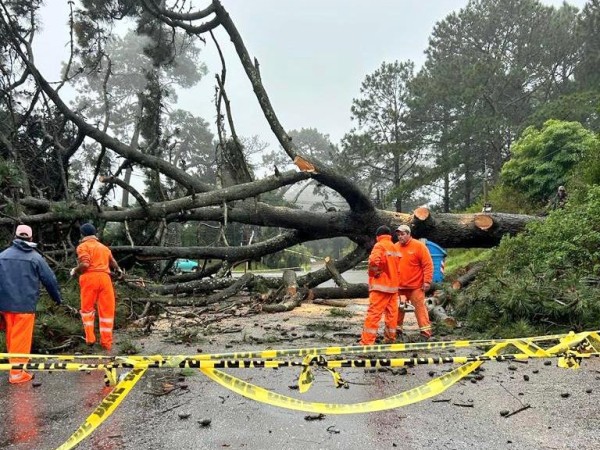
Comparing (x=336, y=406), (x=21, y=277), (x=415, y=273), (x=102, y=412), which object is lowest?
(x=336, y=406)

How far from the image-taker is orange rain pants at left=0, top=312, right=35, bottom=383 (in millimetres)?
4586

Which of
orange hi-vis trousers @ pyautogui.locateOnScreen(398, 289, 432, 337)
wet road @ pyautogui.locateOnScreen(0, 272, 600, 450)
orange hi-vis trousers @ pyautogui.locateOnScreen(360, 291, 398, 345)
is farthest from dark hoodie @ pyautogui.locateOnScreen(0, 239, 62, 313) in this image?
orange hi-vis trousers @ pyautogui.locateOnScreen(398, 289, 432, 337)

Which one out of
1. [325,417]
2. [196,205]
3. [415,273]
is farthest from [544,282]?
[196,205]

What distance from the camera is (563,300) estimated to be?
5668 mm

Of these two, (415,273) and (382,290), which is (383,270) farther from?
(415,273)

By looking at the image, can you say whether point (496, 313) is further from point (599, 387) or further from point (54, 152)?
point (54, 152)

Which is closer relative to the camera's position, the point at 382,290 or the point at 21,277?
the point at 21,277

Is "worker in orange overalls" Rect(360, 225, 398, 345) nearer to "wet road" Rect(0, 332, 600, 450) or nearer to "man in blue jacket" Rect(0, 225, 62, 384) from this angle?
"wet road" Rect(0, 332, 600, 450)

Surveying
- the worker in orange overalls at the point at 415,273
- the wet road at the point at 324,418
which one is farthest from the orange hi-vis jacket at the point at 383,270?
the wet road at the point at 324,418

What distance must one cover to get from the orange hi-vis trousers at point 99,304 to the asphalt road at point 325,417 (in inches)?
42.5

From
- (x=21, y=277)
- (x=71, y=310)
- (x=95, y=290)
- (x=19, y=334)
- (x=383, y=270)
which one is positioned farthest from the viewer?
(x=71, y=310)

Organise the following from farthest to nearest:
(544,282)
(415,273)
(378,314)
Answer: (415,273) < (544,282) < (378,314)

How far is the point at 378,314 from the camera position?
5668 mm

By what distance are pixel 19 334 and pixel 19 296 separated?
1.13 ft
